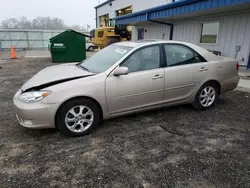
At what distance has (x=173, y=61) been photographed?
141 inches

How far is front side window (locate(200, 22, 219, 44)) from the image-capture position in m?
8.78

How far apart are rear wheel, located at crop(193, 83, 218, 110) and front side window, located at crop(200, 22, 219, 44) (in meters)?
5.88

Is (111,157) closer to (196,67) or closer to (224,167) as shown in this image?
(224,167)

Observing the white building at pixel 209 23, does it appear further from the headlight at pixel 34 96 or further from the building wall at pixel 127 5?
the headlight at pixel 34 96

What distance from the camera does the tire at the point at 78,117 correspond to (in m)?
2.82

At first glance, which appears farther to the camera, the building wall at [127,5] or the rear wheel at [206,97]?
the building wall at [127,5]

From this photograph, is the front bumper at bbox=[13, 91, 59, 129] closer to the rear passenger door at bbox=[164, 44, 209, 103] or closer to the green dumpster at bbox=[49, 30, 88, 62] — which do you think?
the rear passenger door at bbox=[164, 44, 209, 103]

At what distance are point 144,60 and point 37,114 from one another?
196 cm

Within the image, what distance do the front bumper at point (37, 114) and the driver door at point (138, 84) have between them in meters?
0.88

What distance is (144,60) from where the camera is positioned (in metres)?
3.38

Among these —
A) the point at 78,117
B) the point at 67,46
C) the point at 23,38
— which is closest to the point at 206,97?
the point at 78,117

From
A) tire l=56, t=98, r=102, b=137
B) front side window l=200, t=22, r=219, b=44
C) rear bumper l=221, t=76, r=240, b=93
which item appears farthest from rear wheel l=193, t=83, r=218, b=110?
front side window l=200, t=22, r=219, b=44

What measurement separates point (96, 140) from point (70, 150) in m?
0.43

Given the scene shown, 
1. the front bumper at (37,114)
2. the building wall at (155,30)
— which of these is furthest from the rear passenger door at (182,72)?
the building wall at (155,30)
